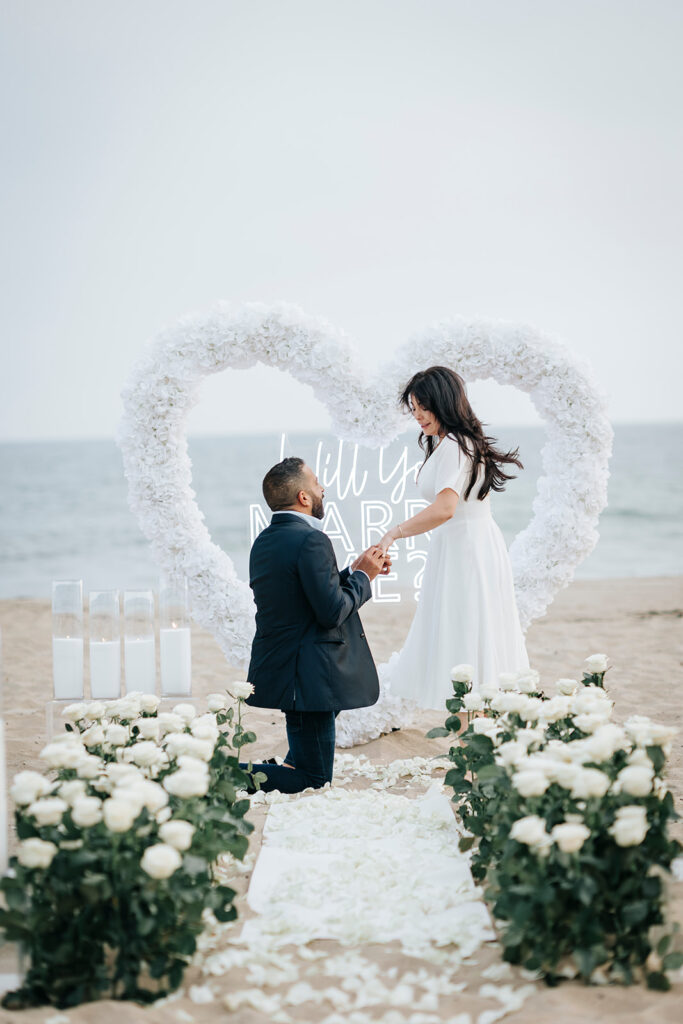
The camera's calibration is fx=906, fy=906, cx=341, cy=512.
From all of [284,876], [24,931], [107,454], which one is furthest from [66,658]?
[107,454]

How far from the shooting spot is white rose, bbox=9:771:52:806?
256 cm

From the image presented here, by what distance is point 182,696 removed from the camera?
424 cm

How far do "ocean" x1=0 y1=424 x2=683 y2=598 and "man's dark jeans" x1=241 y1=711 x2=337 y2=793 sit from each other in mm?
13261

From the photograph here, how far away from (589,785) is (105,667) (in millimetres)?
2467

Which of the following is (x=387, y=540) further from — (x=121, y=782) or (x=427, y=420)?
(x=121, y=782)

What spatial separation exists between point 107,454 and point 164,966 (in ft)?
91.3

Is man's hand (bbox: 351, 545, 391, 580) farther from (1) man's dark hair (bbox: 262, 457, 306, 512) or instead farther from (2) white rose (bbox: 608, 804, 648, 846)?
(2) white rose (bbox: 608, 804, 648, 846)

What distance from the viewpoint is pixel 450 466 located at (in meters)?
4.47

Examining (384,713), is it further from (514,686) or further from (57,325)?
(57,325)

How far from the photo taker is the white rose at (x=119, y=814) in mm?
2336

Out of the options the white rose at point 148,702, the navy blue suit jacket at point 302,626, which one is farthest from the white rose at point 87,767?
the navy blue suit jacket at point 302,626

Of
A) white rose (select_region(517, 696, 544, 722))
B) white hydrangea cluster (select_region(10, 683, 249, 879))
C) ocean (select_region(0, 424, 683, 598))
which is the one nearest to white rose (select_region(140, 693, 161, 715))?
white hydrangea cluster (select_region(10, 683, 249, 879))

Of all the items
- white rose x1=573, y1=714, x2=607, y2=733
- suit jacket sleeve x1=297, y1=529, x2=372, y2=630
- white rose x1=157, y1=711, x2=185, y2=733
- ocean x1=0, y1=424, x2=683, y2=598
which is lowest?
ocean x1=0, y1=424, x2=683, y2=598

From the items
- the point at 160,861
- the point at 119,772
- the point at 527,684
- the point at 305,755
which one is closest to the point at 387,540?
the point at 305,755
